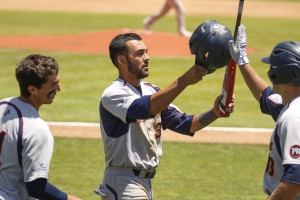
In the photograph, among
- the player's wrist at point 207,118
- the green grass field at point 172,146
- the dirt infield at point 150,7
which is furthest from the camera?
the dirt infield at point 150,7

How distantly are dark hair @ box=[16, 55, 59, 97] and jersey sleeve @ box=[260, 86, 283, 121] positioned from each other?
6.57 ft

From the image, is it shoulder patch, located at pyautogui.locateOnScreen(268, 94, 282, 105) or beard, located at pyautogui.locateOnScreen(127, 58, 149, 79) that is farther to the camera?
beard, located at pyautogui.locateOnScreen(127, 58, 149, 79)

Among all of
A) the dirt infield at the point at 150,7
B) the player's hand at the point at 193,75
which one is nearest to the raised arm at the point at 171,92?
the player's hand at the point at 193,75

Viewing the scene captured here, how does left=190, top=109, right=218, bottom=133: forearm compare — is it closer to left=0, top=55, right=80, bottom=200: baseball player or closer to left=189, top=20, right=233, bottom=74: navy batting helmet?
left=189, top=20, right=233, bottom=74: navy batting helmet

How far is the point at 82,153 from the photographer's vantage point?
10.1 meters

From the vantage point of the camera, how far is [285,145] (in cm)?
416

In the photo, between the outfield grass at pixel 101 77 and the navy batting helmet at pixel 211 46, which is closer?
the navy batting helmet at pixel 211 46

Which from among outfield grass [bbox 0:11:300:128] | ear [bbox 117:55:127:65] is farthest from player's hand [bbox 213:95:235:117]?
outfield grass [bbox 0:11:300:128]

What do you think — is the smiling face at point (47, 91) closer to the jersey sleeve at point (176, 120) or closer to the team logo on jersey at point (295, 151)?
the jersey sleeve at point (176, 120)

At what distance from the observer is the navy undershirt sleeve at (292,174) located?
406 centimetres

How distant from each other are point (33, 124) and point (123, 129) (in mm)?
1254

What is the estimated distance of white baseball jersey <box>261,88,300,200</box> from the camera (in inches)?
162

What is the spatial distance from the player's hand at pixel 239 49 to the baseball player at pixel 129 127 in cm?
29

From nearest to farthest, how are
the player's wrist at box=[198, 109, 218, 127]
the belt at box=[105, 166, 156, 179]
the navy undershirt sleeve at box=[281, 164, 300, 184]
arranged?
the navy undershirt sleeve at box=[281, 164, 300, 184] → the belt at box=[105, 166, 156, 179] → the player's wrist at box=[198, 109, 218, 127]
